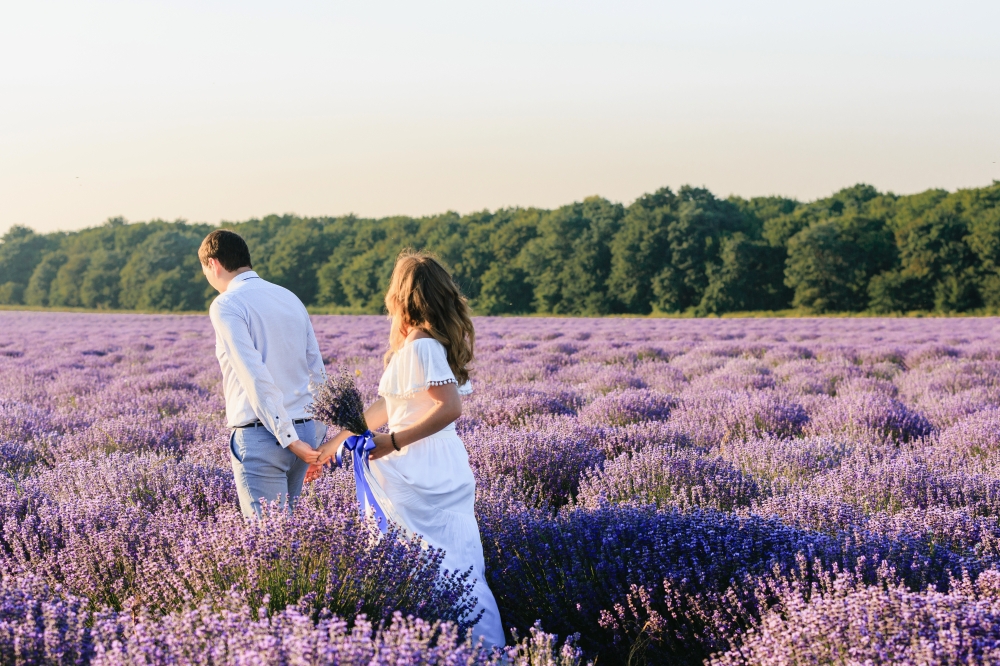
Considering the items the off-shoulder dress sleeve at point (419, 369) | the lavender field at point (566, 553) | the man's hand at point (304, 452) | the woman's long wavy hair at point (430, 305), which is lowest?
the lavender field at point (566, 553)

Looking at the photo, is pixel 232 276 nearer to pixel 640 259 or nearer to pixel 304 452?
Answer: pixel 304 452

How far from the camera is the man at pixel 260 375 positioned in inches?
103

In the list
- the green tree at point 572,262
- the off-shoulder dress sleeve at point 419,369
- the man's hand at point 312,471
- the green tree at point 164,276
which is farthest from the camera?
the green tree at point 164,276

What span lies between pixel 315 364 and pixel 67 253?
83.8 m

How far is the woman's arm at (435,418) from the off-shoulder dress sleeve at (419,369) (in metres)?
0.03

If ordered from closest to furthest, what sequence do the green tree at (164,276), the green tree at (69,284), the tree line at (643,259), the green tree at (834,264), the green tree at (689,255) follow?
the tree line at (643,259)
the green tree at (834,264)
the green tree at (689,255)
the green tree at (164,276)
the green tree at (69,284)

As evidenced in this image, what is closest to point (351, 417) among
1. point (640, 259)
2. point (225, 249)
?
point (225, 249)

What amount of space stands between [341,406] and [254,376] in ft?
1.05

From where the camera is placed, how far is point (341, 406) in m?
2.54

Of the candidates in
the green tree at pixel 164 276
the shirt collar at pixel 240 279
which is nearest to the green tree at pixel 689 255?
the green tree at pixel 164 276

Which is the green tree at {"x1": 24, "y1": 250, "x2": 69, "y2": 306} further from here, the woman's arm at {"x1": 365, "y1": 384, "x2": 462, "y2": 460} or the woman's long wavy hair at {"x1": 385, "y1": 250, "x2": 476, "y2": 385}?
the woman's arm at {"x1": 365, "y1": 384, "x2": 462, "y2": 460}

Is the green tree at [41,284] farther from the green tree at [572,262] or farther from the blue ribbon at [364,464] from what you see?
the blue ribbon at [364,464]

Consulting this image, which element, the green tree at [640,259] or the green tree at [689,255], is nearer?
the green tree at [689,255]

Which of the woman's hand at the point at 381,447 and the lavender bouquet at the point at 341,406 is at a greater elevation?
the lavender bouquet at the point at 341,406
